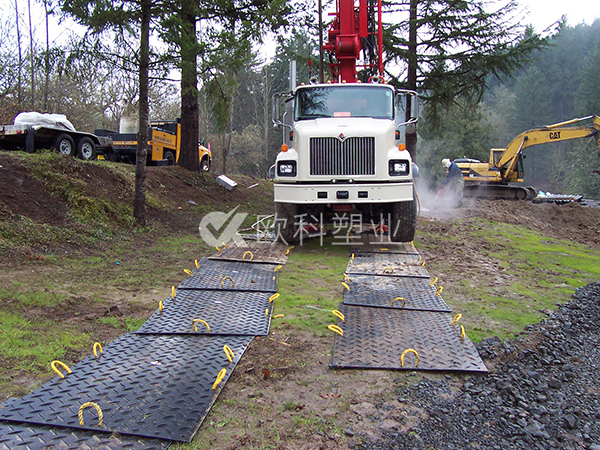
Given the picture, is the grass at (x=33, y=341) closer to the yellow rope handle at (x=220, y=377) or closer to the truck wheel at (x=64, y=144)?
the yellow rope handle at (x=220, y=377)

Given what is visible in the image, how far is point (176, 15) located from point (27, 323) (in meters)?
6.71

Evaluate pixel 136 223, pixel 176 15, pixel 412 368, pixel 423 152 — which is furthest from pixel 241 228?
pixel 423 152

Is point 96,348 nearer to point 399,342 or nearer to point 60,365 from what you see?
point 60,365

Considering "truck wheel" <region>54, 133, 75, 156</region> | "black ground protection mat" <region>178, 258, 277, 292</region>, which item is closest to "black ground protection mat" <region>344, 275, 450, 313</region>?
"black ground protection mat" <region>178, 258, 277, 292</region>

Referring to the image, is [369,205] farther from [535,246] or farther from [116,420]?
[116,420]

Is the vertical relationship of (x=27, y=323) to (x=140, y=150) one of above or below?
below

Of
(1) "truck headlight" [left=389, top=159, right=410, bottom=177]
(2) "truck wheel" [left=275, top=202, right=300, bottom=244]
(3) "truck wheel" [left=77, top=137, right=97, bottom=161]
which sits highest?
(3) "truck wheel" [left=77, top=137, right=97, bottom=161]

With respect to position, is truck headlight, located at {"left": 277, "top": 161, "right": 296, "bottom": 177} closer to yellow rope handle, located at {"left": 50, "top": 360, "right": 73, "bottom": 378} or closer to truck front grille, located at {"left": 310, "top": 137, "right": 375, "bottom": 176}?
truck front grille, located at {"left": 310, "top": 137, "right": 375, "bottom": 176}

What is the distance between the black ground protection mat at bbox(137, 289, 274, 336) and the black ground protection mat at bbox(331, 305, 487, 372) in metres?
0.86

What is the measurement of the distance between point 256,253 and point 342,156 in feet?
7.08

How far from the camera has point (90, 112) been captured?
22203mm

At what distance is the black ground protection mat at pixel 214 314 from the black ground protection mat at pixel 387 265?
182 centimetres

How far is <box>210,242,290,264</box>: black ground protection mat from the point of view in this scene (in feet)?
23.9

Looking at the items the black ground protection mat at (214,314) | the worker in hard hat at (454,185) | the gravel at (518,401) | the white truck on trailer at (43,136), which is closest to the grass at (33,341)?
the black ground protection mat at (214,314)
